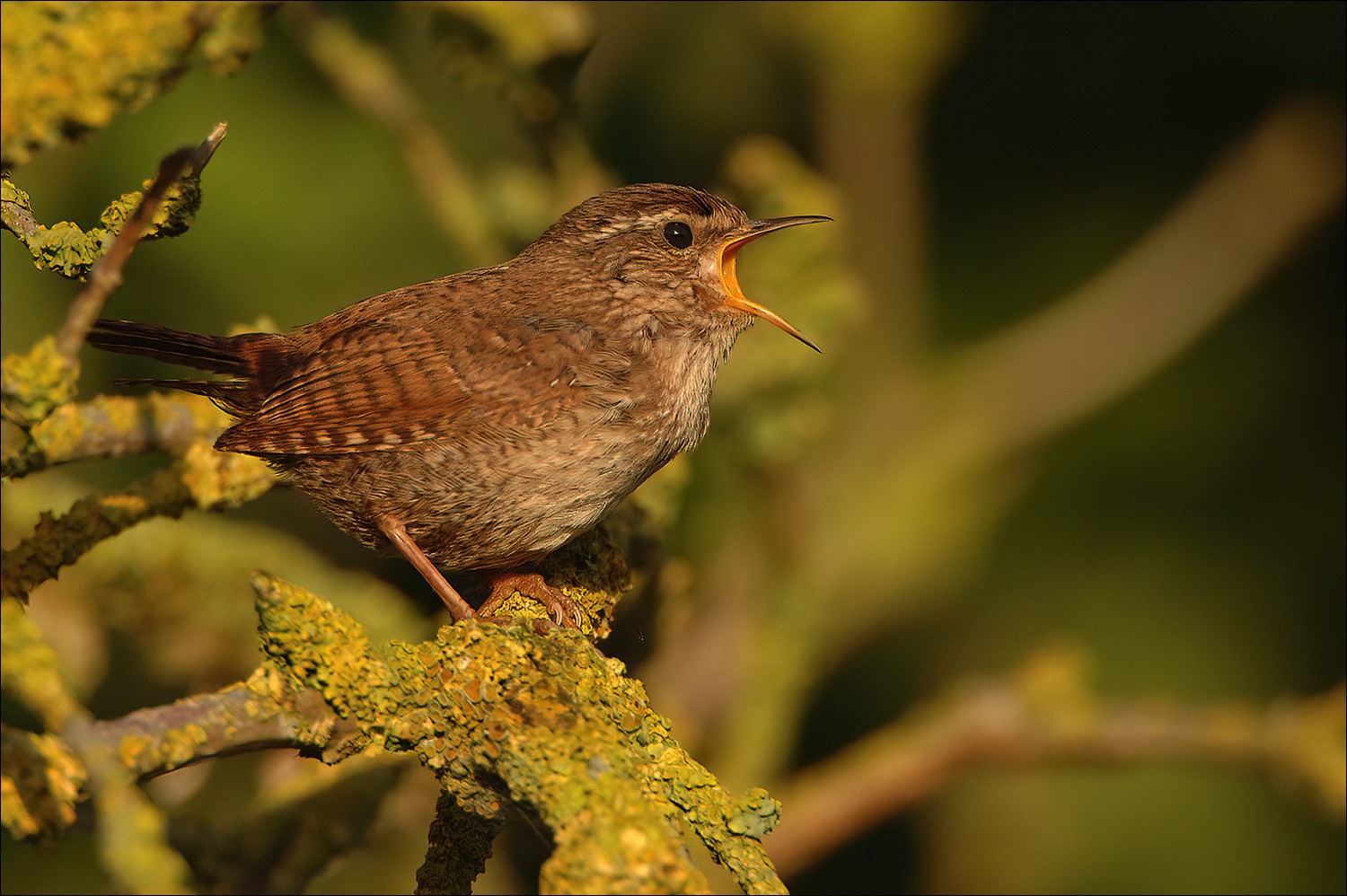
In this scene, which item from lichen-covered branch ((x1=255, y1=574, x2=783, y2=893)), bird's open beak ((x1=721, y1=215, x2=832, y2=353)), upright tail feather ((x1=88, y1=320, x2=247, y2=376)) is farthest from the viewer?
bird's open beak ((x1=721, y1=215, x2=832, y2=353))

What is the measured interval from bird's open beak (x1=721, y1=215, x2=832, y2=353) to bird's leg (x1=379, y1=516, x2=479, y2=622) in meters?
0.97

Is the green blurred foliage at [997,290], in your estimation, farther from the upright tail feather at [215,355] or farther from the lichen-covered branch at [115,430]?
the lichen-covered branch at [115,430]

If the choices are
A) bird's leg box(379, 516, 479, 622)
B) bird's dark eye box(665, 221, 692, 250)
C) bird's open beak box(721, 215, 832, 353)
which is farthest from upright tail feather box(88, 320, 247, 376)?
bird's open beak box(721, 215, 832, 353)

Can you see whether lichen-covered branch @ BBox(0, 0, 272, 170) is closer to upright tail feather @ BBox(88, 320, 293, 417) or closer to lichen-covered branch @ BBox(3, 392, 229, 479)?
lichen-covered branch @ BBox(3, 392, 229, 479)

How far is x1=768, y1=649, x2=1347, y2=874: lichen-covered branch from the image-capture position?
139 inches

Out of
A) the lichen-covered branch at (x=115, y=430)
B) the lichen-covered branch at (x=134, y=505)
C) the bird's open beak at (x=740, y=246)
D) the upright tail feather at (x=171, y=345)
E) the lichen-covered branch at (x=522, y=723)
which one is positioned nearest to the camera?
the lichen-covered branch at (x=522, y=723)

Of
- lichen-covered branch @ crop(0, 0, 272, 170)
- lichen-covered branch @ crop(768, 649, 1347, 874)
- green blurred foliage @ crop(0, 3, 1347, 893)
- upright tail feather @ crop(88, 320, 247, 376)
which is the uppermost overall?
green blurred foliage @ crop(0, 3, 1347, 893)

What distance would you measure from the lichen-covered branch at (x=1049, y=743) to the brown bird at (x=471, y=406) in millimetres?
1295

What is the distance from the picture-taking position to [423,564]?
3.04 m

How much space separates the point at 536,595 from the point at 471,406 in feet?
1.44

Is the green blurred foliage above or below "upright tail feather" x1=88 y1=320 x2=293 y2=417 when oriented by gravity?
above

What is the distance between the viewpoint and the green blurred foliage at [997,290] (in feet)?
16.5

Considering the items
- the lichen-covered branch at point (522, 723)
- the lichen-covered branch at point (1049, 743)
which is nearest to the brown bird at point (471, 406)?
the lichen-covered branch at point (522, 723)

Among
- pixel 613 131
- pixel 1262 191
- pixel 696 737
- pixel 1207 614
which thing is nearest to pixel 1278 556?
pixel 1207 614
